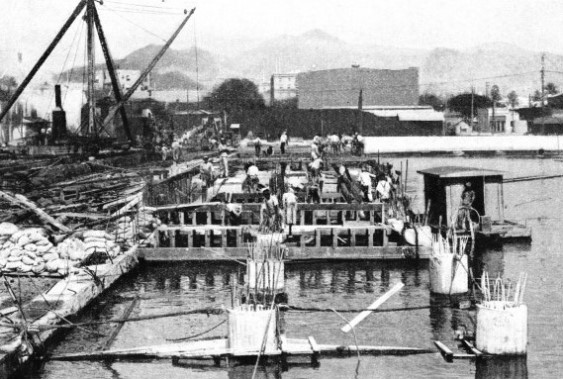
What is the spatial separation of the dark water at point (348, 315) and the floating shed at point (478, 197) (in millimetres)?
753

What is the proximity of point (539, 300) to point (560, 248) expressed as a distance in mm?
8951

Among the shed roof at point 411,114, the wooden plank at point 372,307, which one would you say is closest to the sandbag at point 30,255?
the wooden plank at point 372,307

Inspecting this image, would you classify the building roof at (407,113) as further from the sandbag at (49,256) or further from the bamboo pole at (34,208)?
the sandbag at (49,256)

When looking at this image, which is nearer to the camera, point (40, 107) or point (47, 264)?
point (47, 264)

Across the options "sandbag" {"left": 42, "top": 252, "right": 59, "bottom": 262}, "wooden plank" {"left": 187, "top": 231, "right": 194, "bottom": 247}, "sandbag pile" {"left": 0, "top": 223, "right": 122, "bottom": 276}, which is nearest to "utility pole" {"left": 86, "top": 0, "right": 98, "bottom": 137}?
"wooden plank" {"left": 187, "top": 231, "right": 194, "bottom": 247}

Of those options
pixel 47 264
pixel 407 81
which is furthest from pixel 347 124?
pixel 47 264

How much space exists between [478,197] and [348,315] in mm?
11774

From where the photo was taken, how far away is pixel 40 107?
328 feet

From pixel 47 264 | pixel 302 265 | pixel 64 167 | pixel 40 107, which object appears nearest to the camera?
pixel 47 264

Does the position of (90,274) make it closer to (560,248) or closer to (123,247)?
(123,247)

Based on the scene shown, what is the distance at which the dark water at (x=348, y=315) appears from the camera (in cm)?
A: 1416

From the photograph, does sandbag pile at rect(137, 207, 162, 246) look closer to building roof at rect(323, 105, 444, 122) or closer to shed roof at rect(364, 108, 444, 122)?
building roof at rect(323, 105, 444, 122)

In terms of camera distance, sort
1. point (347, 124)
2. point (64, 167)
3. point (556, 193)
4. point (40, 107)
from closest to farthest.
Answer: point (64, 167) < point (556, 193) < point (347, 124) < point (40, 107)

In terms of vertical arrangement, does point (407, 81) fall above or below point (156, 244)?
above
